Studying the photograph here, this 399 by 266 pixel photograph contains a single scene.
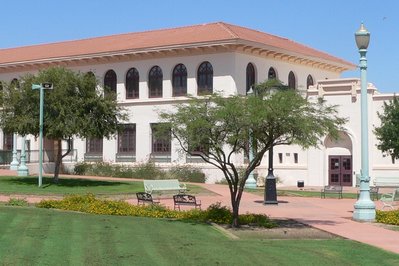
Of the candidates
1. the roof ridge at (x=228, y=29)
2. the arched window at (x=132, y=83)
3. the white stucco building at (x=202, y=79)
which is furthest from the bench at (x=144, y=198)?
the arched window at (x=132, y=83)

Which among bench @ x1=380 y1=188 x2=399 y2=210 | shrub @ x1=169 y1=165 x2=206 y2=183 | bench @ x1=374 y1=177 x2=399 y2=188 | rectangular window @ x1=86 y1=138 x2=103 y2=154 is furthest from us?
rectangular window @ x1=86 y1=138 x2=103 y2=154

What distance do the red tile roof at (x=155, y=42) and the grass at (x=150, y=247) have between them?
89.3ft

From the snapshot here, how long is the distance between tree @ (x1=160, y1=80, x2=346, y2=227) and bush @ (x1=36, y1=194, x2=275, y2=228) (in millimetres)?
1118

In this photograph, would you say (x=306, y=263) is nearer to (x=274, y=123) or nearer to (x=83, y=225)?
(x=274, y=123)

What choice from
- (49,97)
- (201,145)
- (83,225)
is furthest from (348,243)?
(49,97)

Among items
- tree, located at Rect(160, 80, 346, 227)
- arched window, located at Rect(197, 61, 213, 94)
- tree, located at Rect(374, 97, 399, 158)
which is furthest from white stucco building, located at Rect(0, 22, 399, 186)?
tree, located at Rect(160, 80, 346, 227)

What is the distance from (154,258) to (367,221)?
10.4 metres

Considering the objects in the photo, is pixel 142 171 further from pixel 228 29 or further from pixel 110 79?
pixel 228 29

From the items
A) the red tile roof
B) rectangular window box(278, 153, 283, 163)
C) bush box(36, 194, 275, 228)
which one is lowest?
bush box(36, 194, 275, 228)

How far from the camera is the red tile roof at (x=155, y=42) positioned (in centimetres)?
4484

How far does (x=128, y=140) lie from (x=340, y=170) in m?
15.9

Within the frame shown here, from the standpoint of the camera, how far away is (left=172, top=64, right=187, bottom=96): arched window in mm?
45750

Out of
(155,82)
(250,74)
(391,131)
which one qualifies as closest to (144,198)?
(391,131)

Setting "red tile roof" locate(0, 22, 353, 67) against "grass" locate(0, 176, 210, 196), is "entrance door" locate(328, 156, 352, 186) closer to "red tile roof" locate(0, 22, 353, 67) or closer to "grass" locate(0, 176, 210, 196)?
"red tile roof" locate(0, 22, 353, 67)
